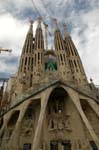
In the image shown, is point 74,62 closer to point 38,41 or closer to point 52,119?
point 38,41

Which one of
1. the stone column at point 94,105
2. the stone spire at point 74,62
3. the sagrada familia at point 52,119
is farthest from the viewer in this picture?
the stone spire at point 74,62

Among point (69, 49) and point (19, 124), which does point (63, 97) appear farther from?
point (69, 49)

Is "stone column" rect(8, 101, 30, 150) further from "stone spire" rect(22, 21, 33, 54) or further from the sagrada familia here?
"stone spire" rect(22, 21, 33, 54)

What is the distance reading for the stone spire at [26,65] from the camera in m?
36.3

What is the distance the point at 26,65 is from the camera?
3900 centimetres

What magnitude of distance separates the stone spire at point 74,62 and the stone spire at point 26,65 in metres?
8.39

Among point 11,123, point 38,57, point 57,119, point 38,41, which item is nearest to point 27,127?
point 11,123

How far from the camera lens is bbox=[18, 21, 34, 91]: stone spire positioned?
36.3m

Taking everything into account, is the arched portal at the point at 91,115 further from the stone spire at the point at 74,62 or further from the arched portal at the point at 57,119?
the stone spire at the point at 74,62

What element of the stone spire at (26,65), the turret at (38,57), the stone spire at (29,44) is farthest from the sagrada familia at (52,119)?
the stone spire at (29,44)

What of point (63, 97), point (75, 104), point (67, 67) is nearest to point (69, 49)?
point (67, 67)

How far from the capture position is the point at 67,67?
3925 centimetres

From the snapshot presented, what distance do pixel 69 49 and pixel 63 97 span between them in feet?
54.9

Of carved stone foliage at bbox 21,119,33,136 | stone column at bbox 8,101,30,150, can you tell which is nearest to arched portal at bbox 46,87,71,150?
carved stone foliage at bbox 21,119,33,136
